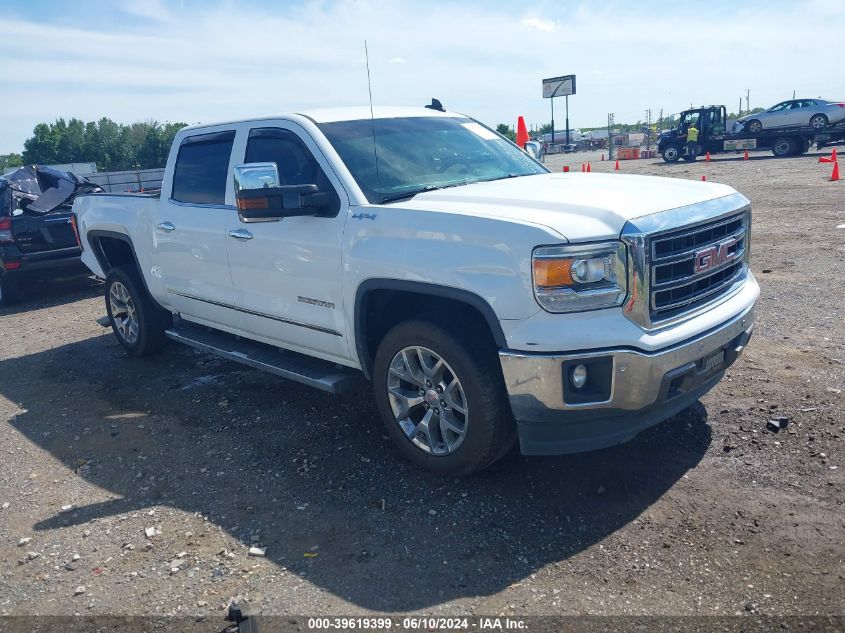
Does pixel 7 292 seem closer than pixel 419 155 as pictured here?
No

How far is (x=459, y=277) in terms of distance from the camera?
11.7 feet

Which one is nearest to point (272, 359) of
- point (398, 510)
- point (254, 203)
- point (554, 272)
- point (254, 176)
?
point (254, 203)

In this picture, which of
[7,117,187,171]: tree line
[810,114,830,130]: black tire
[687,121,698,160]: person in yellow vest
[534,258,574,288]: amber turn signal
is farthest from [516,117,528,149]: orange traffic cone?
[7,117,187,171]: tree line

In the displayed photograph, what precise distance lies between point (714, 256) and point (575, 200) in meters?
0.84

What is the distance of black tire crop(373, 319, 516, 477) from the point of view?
3629 millimetres

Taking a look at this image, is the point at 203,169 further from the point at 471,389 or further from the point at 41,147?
the point at 41,147

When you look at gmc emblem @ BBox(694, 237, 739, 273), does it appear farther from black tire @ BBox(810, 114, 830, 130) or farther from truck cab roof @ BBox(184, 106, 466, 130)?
black tire @ BBox(810, 114, 830, 130)

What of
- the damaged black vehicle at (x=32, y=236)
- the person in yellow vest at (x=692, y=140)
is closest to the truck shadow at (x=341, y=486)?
the damaged black vehicle at (x=32, y=236)

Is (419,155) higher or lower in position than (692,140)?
lower

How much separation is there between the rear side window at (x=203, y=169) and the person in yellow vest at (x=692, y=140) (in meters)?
31.2

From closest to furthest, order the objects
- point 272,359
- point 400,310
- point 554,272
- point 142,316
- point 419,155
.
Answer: point 554,272 < point 400,310 < point 419,155 < point 272,359 < point 142,316

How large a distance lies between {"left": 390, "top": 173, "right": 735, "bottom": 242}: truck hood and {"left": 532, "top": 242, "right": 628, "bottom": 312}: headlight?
2.8 inches

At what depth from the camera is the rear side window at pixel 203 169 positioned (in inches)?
210

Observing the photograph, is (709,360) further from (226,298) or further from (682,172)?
(682,172)
